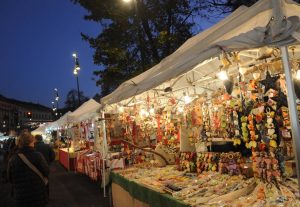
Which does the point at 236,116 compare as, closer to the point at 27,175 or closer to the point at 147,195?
the point at 147,195

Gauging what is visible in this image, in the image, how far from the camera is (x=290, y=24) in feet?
9.22

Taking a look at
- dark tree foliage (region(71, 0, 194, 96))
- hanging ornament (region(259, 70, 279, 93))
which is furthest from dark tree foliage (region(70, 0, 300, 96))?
hanging ornament (region(259, 70, 279, 93))

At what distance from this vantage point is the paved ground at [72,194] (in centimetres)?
937

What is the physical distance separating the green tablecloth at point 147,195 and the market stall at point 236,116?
51 mm

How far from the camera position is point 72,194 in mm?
10852

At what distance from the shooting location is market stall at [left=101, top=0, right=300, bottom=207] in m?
3.08

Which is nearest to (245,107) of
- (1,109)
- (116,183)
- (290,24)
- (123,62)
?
(290,24)

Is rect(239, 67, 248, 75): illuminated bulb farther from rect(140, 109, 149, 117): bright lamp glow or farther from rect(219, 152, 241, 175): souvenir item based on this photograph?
rect(140, 109, 149, 117): bright lamp glow

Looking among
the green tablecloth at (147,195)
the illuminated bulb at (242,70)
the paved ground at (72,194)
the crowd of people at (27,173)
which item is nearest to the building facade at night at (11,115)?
the paved ground at (72,194)

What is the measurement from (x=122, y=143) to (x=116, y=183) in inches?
96.4

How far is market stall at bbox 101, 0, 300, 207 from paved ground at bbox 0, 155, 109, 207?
2146 millimetres

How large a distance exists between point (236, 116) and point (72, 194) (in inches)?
290

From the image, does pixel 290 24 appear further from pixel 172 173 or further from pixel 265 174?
pixel 172 173

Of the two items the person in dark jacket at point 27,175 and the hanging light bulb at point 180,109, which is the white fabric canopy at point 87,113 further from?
the person in dark jacket at point 27,175
